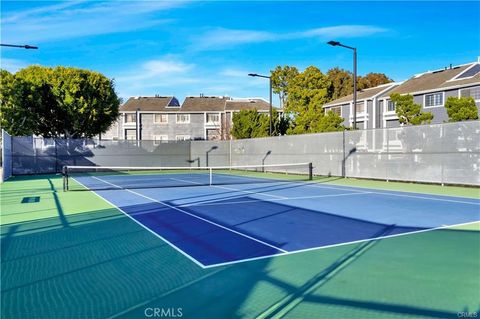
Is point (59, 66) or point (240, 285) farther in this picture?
point (59, 66)

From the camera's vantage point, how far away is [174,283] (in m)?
4.68

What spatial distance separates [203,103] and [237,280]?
5563cm

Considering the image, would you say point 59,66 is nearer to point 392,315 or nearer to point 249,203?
point 249,203

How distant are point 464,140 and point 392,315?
13458mm

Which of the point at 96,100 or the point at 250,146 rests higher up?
the point at 96,100

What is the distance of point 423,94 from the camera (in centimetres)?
3984

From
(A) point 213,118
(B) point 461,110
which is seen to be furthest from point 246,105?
(B) point 461,110

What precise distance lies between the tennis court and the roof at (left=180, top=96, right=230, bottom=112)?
44.7 m

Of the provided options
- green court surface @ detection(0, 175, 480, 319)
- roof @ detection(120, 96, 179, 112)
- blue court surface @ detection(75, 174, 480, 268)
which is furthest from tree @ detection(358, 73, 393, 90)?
green court surface @ detection(0, 175, 480, 319)

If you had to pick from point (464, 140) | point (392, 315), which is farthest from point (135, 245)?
point (464, 140)

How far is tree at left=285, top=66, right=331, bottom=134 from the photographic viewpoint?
117 feet

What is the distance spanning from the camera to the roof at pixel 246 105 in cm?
5644

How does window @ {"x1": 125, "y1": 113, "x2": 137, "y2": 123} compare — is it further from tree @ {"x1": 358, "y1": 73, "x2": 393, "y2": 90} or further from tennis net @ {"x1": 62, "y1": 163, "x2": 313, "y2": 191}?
tree @ {"x1": 358, "y1": 73, "x2": 393, "y2": 90}

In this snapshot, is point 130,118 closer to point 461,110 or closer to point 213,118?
point 213,118
